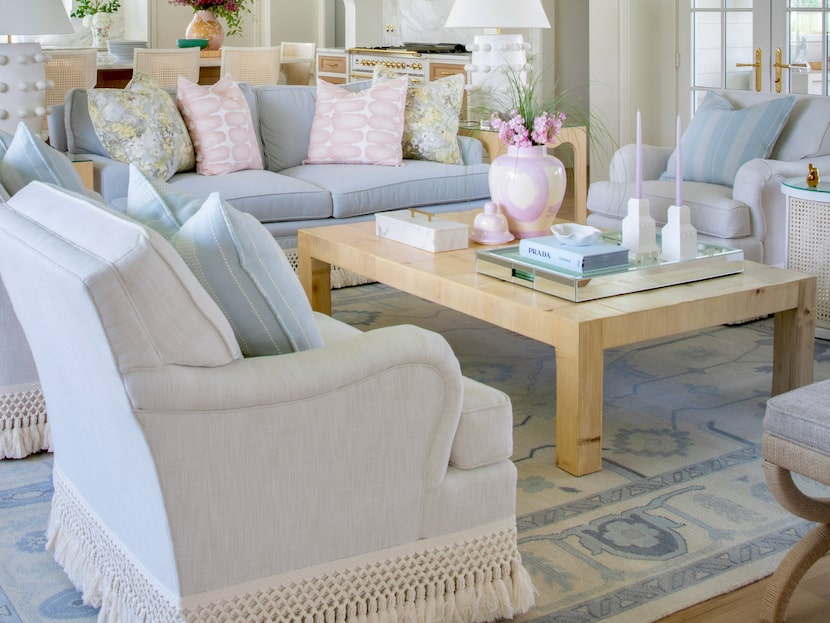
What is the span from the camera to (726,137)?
4594 millimetres

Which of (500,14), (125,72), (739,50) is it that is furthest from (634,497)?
(125,72)

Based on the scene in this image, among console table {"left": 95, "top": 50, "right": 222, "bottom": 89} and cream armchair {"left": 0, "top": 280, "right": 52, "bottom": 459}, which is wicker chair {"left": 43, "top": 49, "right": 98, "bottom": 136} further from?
cream armchair {"left": 0, "top": 280, "right": 52, "bottom": 459}

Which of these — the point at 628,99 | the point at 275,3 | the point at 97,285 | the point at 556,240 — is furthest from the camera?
the point at 275,3

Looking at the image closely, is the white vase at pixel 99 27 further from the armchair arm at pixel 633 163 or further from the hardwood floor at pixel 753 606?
the hardwood floor at pixel 753 606

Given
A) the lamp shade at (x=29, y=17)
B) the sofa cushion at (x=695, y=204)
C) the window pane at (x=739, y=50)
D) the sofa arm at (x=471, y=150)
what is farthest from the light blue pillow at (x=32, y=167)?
the window pane at (x=739, y=50)

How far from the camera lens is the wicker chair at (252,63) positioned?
303 inches

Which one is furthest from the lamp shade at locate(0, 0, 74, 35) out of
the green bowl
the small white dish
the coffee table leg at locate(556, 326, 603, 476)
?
the green bowl

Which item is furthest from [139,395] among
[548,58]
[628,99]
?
[548,58]

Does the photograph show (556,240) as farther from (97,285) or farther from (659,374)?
(97,285)

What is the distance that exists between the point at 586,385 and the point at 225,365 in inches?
47.8

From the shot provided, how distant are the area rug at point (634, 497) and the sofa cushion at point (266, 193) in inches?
41.9

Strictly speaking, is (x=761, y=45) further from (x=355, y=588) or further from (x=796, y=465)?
(x=355, y=588)

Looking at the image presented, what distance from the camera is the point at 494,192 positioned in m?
3.72

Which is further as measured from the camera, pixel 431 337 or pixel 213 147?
pixel 213 147
